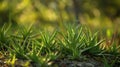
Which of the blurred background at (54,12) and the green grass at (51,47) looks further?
the blurred background at (54,12)

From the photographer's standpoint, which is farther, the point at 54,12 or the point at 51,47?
the point at 54,12

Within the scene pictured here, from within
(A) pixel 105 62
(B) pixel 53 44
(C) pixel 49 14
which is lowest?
(A) pixel 105 62

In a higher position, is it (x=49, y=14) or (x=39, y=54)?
(x=49, y=14)

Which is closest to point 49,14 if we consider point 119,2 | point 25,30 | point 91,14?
point 91,14

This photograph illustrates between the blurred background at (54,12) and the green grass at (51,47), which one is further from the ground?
the blurred background at (54,12)

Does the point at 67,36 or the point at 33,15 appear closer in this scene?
the point at 67,36

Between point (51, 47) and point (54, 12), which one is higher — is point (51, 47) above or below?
below

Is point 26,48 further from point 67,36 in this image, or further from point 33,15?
point 33,15

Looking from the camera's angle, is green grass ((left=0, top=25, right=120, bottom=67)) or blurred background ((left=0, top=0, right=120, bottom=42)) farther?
blurred background ((left=0, top=0, right=120, bottom=42))
